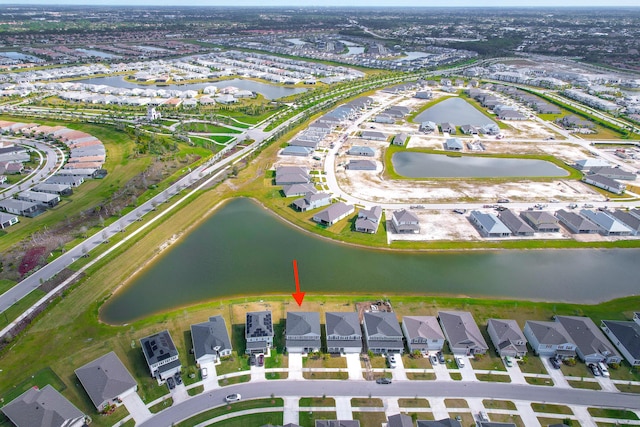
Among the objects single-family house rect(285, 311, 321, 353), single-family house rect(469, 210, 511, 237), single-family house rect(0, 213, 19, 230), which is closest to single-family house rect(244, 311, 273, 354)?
single-family house rect(285, 311, 321, 353)

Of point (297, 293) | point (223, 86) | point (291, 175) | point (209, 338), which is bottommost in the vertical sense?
point (297, 293)

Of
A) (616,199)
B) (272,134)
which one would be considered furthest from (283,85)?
(616,199)

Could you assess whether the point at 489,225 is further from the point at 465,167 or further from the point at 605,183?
the point at 605,183

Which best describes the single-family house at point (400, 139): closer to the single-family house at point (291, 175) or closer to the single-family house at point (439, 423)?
the single-family house at point (291, 175)

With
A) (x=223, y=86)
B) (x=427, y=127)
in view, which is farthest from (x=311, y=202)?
(x=223, y=86)

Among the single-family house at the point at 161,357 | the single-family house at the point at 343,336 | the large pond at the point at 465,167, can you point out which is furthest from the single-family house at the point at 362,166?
the single-family house at the point at 161,357

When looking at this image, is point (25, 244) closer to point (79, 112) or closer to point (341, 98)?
point (79, 112)
